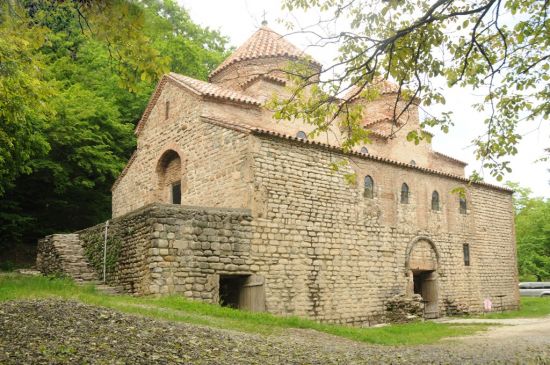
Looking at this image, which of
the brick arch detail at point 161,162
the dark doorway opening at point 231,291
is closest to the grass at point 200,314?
the dark doorway opening at point 231,291

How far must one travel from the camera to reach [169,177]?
62.7 ft

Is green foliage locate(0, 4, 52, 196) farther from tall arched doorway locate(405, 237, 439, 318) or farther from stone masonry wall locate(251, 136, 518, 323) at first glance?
tall arched doorway locate(405, 237, 439, 318)

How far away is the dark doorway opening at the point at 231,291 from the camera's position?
14.4 m

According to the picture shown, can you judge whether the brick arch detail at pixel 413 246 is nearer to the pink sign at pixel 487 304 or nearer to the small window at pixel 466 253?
the small window at pixel 466 253

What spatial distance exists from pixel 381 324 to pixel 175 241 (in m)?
7.41

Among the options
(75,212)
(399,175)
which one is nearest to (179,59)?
(75,212)

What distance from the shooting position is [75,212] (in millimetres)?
25578

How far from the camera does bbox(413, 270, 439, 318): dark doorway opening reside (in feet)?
62.4

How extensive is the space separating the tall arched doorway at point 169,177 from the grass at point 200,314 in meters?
5.02

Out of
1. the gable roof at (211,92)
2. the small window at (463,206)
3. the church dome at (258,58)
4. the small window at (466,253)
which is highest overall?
the church dome at (258,58)

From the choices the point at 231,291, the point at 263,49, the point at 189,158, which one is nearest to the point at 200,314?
the point at 231,291

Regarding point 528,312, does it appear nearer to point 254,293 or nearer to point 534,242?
point 254,293

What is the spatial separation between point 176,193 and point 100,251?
353cm

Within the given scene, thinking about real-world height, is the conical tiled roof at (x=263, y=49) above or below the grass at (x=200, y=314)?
above
